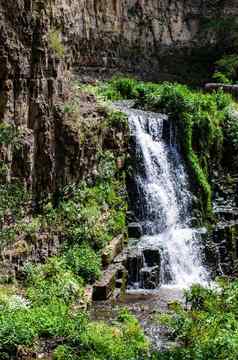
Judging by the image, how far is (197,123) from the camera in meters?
22.5

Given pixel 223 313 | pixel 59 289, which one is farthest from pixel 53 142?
pixel 223 313

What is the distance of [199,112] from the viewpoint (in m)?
22.8

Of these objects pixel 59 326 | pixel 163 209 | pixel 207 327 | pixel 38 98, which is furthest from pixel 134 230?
pixel 207 327

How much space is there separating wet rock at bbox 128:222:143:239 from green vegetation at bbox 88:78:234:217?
277 cm

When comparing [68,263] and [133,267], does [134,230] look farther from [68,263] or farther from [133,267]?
[68,263]

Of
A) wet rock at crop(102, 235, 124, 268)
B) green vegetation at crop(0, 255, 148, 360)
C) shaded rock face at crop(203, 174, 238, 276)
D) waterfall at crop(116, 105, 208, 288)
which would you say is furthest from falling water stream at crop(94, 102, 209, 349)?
green vegetation at crop(0, 255, 148, 360)

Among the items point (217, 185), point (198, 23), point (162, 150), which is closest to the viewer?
point (162, 150)

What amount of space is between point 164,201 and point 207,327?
8394mm

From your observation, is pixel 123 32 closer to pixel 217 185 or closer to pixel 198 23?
pixel 198 23

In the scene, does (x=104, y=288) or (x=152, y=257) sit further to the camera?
(x=152, y=257)

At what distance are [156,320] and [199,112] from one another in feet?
34.3

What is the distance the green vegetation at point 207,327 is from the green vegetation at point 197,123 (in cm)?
801

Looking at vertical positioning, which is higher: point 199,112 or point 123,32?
point 123,32

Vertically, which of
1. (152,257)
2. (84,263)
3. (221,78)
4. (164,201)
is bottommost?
(152,257)
